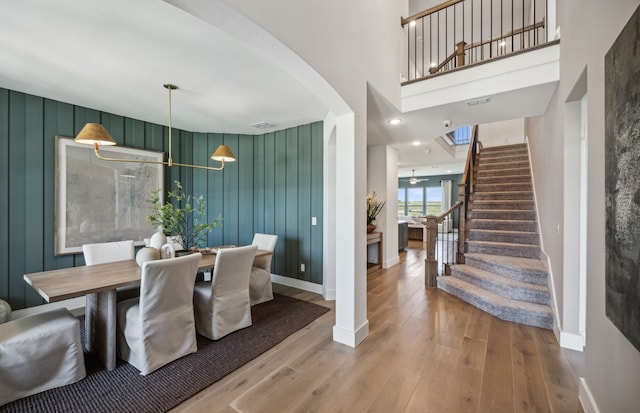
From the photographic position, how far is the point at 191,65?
247 centimetres

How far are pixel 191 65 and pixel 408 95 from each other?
8.20ft

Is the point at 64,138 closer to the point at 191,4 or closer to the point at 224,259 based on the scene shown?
the point at 224,259

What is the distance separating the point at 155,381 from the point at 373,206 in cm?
407

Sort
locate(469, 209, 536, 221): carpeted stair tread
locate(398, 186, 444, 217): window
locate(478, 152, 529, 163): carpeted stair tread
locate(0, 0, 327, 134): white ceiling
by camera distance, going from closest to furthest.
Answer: locate(0, 0, 327, 134): white ceiling, locate(469, 209, 536, 221): carpeted stair tread, locate(478, 152, 529, 163): carpeted stair tread, locate(398, 186, 444, 217): window

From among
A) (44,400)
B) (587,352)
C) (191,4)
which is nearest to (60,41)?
(191,4)

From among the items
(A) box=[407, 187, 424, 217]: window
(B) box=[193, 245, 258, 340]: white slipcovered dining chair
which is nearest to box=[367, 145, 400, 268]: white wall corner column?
(B) box=[193, 245, 258, 340]: white slipcovered dining chair

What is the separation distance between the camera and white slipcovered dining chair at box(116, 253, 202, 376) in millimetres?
2008

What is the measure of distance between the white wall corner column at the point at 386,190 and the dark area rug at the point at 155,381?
10.4 ft

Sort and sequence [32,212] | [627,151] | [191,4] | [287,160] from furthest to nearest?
[287,160] → [32,212] → [191,4] → [627,151]

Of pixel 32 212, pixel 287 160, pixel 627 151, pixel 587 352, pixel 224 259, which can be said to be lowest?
pixel 587 352

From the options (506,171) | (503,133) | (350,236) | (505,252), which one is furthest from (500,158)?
(350,236)

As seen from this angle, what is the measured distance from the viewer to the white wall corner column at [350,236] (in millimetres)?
2469

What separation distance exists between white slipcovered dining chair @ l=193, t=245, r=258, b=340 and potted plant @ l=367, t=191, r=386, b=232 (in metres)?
2.72

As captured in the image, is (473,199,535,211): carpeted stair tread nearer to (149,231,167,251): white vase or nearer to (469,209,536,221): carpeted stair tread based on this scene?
(469,209,536,221): carpeted stair tread
